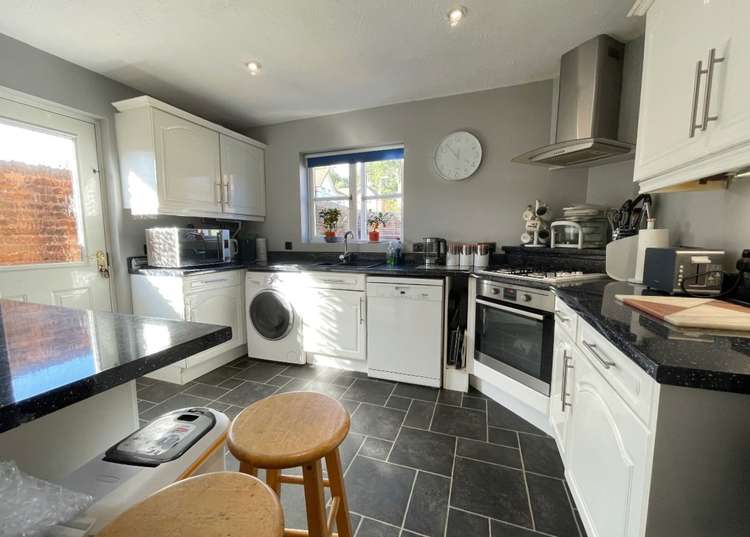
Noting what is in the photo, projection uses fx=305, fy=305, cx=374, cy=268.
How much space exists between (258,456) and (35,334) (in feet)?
2.10

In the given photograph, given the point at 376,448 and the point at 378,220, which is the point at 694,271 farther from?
the point at 378,220

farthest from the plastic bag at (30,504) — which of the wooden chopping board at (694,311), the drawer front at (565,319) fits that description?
the drawer front at (565,319)

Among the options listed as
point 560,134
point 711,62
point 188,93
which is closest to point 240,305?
point 188,93

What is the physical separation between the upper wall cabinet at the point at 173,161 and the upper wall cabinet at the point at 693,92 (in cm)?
300

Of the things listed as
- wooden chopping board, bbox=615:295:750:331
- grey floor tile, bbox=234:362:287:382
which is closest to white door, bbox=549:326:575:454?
wooden chopping board, bbox=615:295:750:331

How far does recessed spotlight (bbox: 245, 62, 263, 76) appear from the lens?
2.16 metres

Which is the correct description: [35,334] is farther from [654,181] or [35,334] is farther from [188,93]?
[188,93]

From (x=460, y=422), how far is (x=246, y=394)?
149cm

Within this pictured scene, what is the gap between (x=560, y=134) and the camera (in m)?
2.16

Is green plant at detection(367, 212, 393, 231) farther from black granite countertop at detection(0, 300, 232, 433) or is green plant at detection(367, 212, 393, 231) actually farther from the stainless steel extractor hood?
black granite countertop at detection(0, 300, 232, 433)

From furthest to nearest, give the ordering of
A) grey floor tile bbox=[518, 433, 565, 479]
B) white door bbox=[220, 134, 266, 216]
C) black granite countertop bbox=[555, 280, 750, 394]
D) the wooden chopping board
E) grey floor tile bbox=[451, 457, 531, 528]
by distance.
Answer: white door bbox=[220, 134, 266, 216], grey floor tile bbox=[518, 433, 565, 479], grey floor tile bbox=[451, 457, 531, 528], the wooden chopping board, black granite countertop bbox=[555, 280, 750, 394]

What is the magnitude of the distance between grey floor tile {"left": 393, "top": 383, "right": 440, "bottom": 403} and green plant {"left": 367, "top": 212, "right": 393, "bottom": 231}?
1525mm

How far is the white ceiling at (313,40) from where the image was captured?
1638 mm

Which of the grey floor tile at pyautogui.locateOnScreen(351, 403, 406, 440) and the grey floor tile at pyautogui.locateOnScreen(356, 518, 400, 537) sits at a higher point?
the grey floor tile at pyautogui.locateOnScreen(351, 403, 406, 440)
